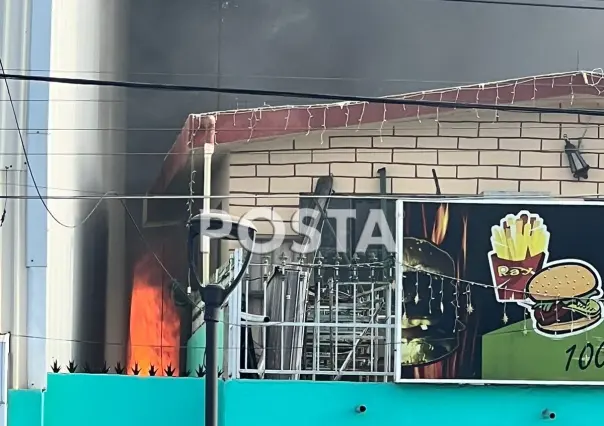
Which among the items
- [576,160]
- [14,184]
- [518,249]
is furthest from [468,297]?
[14,184]

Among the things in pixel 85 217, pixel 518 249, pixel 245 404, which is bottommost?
pixel 245 404

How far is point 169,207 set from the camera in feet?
28.5

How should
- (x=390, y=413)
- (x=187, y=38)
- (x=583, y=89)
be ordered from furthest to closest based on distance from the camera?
(x=187, y=38) → (x=583, y=89) → (x=390, y=413)

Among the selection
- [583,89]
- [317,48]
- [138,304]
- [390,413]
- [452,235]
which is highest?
[317,48]

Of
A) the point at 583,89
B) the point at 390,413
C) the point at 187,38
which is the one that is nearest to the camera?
the point at 390,413

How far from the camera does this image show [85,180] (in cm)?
852

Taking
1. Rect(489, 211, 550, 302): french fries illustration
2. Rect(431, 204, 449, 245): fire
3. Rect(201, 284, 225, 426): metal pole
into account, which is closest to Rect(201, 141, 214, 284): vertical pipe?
Rect(201, 284, 225, 426): metal pole

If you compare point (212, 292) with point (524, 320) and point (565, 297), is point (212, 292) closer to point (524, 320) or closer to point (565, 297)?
point (524, 320)

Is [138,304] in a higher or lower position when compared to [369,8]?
lower

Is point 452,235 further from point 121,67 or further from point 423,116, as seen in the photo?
point 121,67

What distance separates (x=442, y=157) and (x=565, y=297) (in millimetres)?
1816

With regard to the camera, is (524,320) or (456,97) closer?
(524,320)

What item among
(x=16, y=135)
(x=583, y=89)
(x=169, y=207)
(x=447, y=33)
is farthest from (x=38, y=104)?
(x=583, y=89)

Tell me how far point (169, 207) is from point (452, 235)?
2.89 metres
